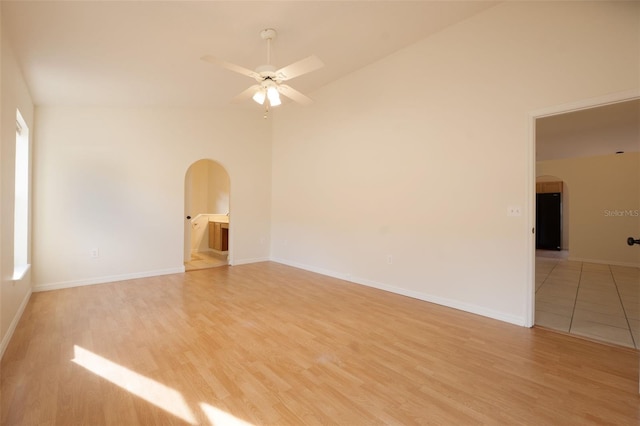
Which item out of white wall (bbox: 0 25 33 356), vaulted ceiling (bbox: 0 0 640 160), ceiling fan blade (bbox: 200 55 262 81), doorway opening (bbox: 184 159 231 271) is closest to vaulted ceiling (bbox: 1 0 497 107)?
vaulted ceiling (bbox: 0 0 640 160)

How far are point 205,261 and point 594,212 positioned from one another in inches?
349

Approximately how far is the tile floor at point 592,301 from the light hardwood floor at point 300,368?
0.38 meters

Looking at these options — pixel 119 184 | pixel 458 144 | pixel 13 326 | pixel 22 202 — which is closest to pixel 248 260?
pixel 119 184

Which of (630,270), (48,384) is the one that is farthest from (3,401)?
(630,270)

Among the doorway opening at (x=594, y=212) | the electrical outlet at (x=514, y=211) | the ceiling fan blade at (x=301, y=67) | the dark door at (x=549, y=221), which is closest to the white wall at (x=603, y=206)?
the doorway opening at (x=594, y=212)

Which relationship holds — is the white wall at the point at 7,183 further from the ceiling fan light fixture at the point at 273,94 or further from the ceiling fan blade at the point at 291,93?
the ceiling fan blade at the point at 291,93

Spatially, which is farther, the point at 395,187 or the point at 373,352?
the point at 395,187

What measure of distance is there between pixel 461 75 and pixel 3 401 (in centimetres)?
481

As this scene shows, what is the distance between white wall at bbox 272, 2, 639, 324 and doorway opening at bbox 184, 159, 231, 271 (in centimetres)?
266

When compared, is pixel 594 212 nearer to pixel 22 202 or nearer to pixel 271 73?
pixel 271 73

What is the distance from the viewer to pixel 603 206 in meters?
6.54

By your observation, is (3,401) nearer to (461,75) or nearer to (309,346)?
(309,346)

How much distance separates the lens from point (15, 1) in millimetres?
2197

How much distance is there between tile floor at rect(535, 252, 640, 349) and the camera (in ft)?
9.29
